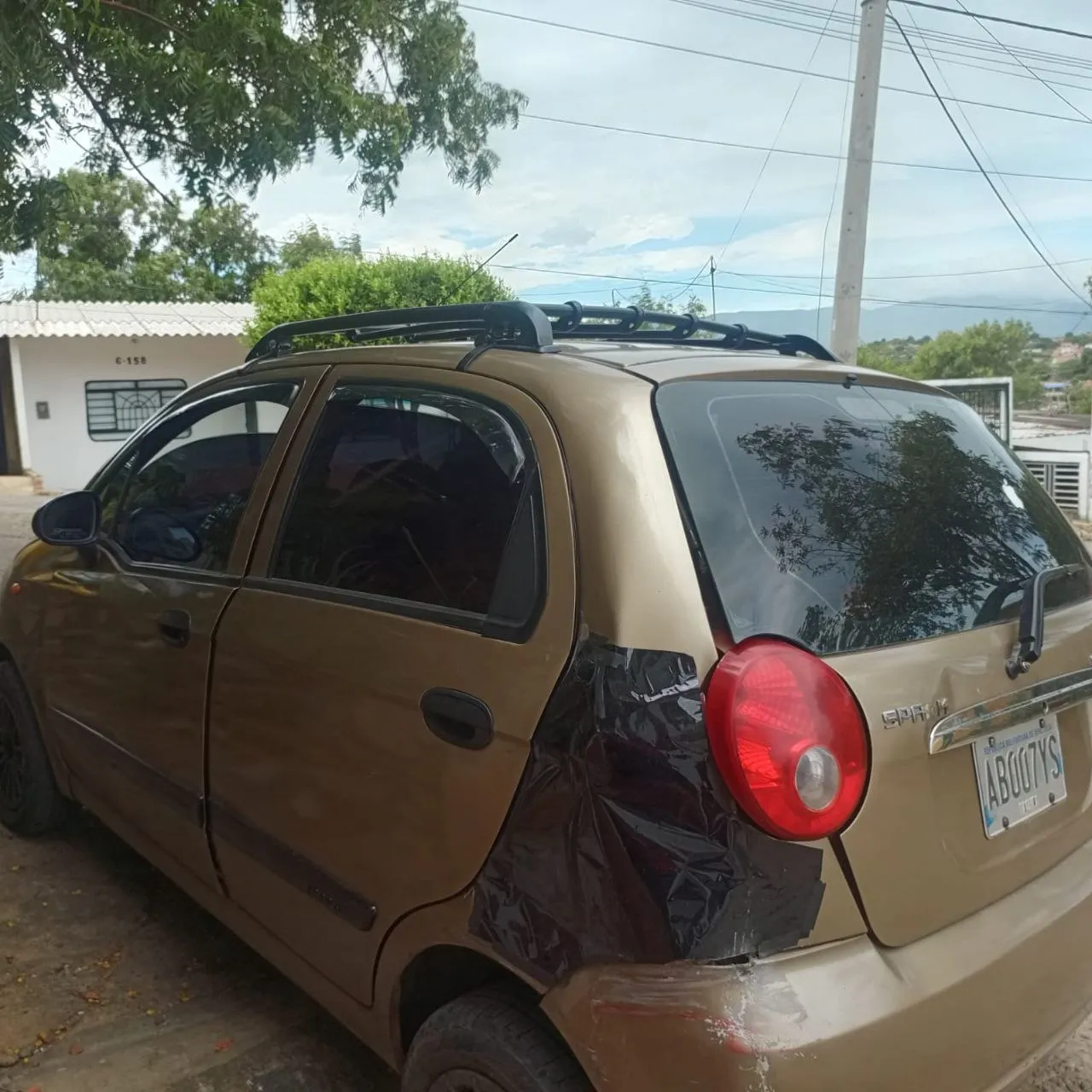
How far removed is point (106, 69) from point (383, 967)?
6.24 metres

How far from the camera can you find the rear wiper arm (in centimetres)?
177

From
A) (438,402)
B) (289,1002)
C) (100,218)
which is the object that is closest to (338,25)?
(438,402)

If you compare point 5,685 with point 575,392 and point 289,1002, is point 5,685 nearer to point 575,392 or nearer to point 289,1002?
point 289,1002

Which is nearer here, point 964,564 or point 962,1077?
point 962,1077

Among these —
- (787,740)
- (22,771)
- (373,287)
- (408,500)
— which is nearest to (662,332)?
(408,500)

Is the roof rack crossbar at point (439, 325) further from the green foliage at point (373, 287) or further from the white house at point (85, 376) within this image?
the white house at point (85, 376)

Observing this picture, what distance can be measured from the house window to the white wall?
3.9 inches

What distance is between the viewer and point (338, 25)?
709 cm

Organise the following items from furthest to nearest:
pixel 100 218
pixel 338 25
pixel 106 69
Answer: pixel 100 218 → pixel 338 25 → pixel 106 69

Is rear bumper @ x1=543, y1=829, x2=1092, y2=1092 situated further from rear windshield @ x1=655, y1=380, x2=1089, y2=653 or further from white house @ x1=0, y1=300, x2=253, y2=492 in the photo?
white house @ x1=0, y1=300, x2=253, y2=492

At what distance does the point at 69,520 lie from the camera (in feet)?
10.0

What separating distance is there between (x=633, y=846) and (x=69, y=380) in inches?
740

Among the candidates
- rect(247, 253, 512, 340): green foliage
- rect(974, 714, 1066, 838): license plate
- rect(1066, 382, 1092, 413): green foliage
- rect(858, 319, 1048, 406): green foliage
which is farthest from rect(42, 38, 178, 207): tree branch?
rect(1066, 382, 1092, 413): green foliage

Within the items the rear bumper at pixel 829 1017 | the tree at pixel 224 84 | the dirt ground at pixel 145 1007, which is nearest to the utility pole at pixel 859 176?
the tree at pixel 224 84
